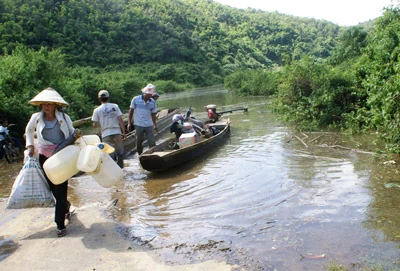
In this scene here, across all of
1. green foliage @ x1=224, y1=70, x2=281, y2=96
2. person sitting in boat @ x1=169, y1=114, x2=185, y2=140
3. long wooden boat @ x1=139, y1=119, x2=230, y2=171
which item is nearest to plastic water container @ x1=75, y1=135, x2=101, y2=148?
long wooden boat @ x1=139, y1=119, x2=230, y2=171

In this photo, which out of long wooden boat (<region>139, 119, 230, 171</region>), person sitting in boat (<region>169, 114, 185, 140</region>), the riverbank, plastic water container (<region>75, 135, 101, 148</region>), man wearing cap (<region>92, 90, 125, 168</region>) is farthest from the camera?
person sitting in boat (<region>169, 114, 185, 140</region>)

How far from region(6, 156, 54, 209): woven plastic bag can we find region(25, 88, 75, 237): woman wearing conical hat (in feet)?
0.26

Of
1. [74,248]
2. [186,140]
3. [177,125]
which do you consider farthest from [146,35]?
[74,248]

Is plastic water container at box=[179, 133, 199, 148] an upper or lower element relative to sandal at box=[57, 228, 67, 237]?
upper

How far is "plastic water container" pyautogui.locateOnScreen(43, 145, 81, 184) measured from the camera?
388 cm

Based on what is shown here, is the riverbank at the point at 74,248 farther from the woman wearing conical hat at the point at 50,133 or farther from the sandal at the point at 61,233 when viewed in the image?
the woman wearing conical hat at the point at 50,133

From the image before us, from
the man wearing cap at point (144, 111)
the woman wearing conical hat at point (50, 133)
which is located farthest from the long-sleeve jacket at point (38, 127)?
the man wearing cap at point (144, 111)

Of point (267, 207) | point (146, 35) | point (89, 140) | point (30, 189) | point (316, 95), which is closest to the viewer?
point (30, 189)

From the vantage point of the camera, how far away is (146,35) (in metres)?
71.6

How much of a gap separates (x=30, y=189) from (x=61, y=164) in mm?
521

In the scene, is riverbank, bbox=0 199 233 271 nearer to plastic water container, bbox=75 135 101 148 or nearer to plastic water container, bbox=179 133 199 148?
plastic water container, bbox=75 135 101 148

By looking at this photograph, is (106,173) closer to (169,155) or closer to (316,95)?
(169,155)

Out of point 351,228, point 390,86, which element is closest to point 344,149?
point 390,86

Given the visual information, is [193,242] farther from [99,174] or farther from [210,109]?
[210,109]
